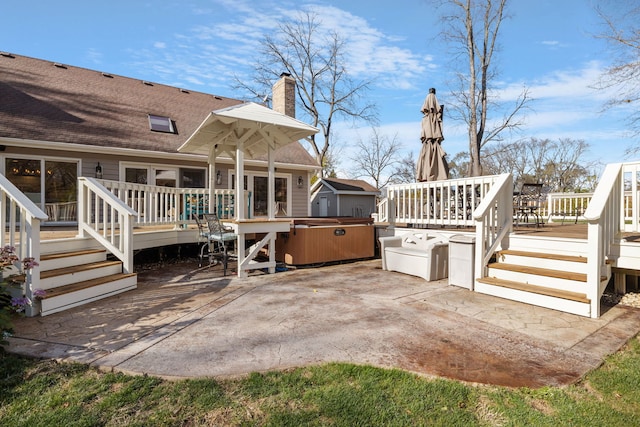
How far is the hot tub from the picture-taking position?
260 inches

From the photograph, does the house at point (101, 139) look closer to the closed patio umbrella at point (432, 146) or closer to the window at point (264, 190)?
the window at point (264, 190)

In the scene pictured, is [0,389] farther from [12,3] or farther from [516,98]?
[516,98]

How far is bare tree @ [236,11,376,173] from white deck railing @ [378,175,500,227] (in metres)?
14.3

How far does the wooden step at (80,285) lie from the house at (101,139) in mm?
3173

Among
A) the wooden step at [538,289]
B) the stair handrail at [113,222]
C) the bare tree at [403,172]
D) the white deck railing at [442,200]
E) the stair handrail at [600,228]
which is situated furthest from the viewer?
the bare tree at [403,172]

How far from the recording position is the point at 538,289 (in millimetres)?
4043

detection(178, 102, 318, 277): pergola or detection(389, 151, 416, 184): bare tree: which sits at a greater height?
detection(389, 151, 416, 184): bare tree

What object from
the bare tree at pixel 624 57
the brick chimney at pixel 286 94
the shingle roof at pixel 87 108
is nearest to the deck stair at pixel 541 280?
the shingle roof at pixel 87 108

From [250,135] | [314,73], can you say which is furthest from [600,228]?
[314,73]

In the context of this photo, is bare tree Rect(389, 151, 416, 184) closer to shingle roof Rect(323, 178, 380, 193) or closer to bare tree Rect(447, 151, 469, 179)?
bare tree Rect(447, 151, 469, 179)

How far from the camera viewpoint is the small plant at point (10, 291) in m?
2.71

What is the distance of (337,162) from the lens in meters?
32.3

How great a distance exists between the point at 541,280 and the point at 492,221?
42.3 inches

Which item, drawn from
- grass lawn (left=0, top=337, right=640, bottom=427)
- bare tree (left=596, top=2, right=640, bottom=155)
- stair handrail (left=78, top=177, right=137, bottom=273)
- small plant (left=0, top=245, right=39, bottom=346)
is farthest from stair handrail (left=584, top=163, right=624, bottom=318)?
bare tree (left=596, top=2, right=640, bottom=155)
